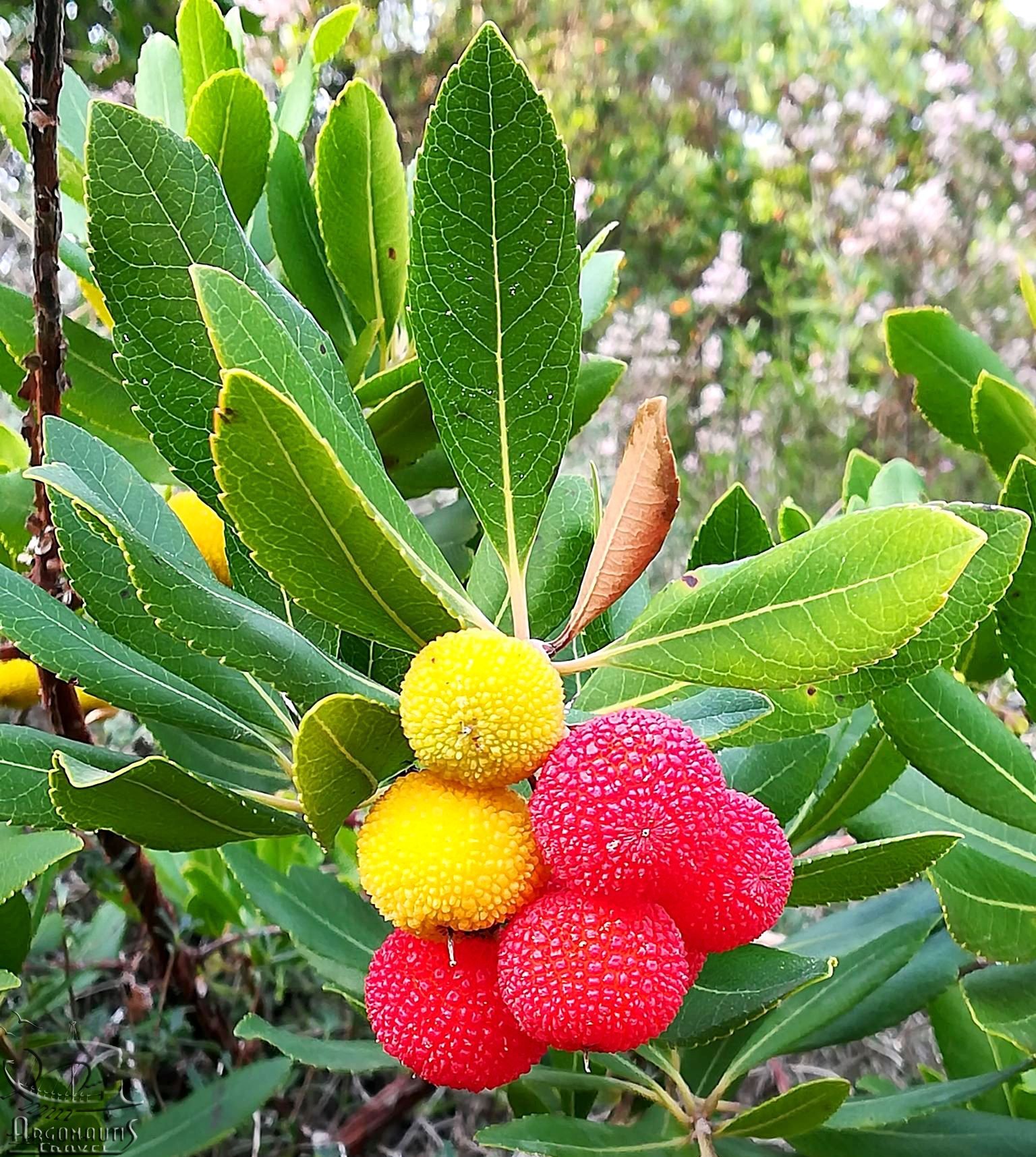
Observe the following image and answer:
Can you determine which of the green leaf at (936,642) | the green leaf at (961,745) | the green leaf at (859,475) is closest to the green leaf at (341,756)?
the green leaf at (936,642)

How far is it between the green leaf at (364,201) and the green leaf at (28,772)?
42cm

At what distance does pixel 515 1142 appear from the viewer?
1.96 feet

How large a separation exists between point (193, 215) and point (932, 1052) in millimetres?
1692

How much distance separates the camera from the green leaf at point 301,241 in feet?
2.65

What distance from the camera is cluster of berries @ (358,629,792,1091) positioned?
17.8 inches

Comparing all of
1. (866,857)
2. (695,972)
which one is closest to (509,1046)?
(695,972)

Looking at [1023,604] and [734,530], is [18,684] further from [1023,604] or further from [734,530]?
[1023,604]

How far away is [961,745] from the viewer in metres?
0.66

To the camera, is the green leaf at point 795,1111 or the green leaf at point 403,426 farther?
the green leaf at point 403,426

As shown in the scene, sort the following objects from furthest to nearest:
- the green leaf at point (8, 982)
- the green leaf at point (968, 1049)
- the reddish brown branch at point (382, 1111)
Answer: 1. the reddish brown branch at point (382, 1111)
2. the green leaf at point (968, 1049)
3. the green leaf at point (8, 982)

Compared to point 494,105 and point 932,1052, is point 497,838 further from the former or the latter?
point 932,1052

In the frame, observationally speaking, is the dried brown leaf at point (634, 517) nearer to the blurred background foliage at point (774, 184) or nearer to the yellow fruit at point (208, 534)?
the yellow fruit at point (208, 534)

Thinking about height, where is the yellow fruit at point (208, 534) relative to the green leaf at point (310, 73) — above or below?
below

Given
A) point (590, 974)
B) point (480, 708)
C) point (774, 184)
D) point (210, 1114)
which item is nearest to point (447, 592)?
point (480, 708)
